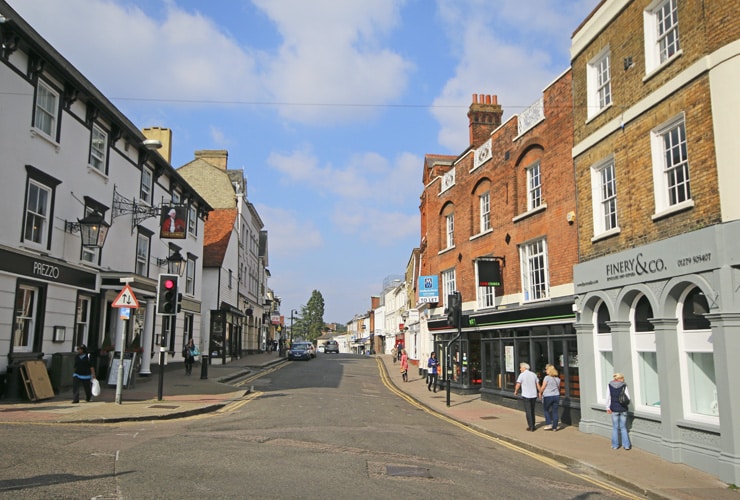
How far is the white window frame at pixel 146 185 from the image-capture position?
24.6 m

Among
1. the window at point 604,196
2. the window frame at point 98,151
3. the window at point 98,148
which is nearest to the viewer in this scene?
the window at point 604,196

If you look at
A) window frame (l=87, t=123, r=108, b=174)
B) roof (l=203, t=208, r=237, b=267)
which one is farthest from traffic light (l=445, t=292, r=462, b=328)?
roof (l=203, t=208, r=237, b=267)

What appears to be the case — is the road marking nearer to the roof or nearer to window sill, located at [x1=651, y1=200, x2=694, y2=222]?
window sill, located at [x1=651, y1=200, x2=694, y2=222]

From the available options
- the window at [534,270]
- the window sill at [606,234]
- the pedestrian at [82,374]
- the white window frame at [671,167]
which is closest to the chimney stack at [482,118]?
the window at [534,270]

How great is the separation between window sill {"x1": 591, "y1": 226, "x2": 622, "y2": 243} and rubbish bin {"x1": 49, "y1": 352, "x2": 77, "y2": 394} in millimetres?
15323

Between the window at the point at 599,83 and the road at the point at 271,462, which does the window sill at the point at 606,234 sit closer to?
the window at the point at 599,83

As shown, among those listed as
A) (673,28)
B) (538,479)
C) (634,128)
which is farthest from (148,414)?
(673,28)

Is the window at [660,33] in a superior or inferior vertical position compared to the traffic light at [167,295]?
superior

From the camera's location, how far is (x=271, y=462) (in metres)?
9.17

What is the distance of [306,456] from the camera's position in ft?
32.2

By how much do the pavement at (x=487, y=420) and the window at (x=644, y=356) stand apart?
3.59 feet

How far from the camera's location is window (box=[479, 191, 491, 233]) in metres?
23.1

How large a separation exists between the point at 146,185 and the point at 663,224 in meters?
20.6

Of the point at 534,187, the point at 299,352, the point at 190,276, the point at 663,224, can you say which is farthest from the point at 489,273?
the point at 299,352
